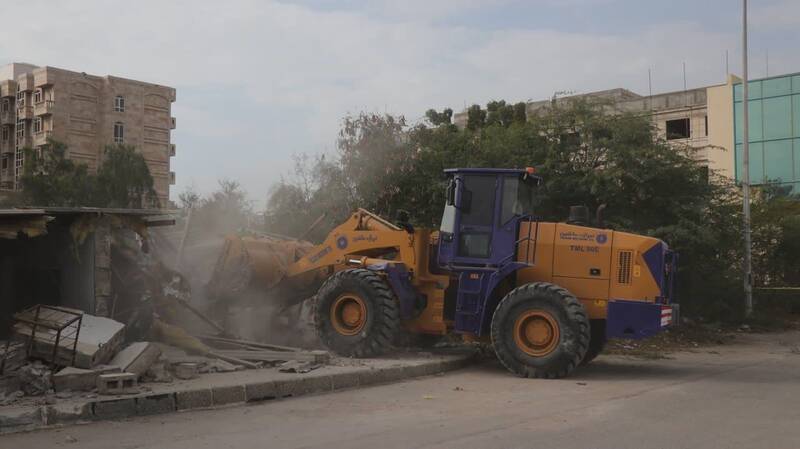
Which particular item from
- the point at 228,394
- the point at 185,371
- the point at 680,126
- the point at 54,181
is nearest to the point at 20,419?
the point at 228,394

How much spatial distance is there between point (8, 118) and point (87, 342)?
7475 cm

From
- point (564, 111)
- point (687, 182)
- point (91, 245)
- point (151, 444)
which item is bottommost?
point (151, 444)

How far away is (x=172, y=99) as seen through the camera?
79375mm

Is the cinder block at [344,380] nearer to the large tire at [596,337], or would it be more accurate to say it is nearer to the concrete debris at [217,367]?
the concrete debris at [217,367]

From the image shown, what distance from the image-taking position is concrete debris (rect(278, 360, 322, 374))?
10570 mm

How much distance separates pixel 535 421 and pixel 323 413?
2.39 meters

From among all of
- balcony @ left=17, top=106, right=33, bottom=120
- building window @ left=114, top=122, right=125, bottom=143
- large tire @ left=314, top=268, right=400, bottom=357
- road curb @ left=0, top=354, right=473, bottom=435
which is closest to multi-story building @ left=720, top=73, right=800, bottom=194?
large tire @ left=314, top=268, right=400, bottom=357

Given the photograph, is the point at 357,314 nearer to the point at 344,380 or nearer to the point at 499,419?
the point at 344,380

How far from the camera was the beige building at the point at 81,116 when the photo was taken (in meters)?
69.8

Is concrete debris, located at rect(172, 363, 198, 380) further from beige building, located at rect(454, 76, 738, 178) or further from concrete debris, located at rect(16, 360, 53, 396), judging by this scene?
beige building, located at rect(454, 76, 738, 178)

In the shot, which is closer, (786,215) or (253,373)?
(253,373)

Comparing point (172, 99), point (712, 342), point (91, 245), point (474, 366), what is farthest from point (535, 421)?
point (172, 99)

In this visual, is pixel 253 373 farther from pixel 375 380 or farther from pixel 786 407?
pixel 786 407

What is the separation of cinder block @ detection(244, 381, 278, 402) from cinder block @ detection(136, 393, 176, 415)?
1008 mm
